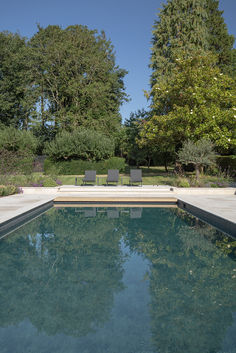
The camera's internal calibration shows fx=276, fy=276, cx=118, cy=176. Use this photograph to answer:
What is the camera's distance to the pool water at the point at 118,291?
281cm

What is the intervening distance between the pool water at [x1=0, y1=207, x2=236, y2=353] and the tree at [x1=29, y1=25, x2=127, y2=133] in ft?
82.2

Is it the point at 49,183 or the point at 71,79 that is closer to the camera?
the point at 49,183

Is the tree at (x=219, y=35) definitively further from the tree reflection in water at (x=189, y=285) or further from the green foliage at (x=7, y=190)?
the tree reflection in water at (x=189, y=285)

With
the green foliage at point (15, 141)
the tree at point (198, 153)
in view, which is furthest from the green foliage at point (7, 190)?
the green foliage at point (15, 141)

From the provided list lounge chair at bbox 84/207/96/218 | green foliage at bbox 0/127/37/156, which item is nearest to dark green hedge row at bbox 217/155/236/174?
lounge chair at bbox 84/207/96/218

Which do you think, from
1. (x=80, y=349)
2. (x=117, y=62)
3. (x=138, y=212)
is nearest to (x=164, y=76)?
(x=117, y=62)

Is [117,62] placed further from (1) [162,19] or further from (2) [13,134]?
(2) [13,134]

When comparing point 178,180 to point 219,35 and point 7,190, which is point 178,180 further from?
point 219,35

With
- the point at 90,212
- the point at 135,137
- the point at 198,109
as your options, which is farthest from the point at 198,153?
the point at 135,137

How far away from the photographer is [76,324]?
10.1 ft

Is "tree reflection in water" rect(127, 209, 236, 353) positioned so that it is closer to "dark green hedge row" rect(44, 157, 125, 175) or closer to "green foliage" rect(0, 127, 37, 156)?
"dark green hedge row" rect(44, 157, 125, 175)

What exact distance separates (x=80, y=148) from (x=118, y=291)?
19.8m

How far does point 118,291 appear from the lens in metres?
3.91

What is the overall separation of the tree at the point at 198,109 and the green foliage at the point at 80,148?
386cm
